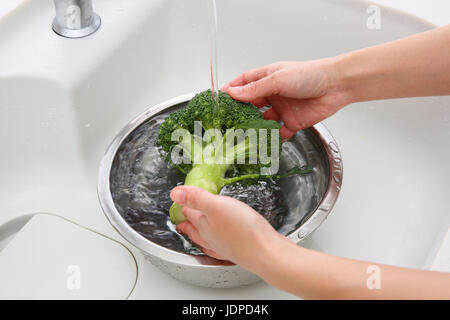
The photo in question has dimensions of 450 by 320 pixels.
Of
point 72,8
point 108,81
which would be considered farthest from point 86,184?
point 72,8

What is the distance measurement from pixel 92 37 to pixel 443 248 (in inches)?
31.0

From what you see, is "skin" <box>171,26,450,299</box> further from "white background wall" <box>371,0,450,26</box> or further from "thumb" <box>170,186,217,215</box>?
"white background wall" <box>371,0,450,26</box>

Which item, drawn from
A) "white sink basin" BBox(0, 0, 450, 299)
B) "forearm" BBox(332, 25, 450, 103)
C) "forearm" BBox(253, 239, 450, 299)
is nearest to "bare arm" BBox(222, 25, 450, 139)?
"forearm" BBox(332, 25, 450, 103)

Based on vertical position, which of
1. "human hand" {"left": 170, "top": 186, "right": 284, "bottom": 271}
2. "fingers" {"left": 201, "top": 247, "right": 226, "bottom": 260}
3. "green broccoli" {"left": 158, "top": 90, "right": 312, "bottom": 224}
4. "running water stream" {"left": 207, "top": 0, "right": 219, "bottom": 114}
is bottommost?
"fingers" {"left": 201, "top": 247, "right": 226, "bottom": 260}

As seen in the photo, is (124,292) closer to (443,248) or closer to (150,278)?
(150,278)

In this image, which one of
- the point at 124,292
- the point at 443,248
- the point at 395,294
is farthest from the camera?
the point at 124,292

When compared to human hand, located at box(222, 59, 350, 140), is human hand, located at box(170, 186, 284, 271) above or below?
below

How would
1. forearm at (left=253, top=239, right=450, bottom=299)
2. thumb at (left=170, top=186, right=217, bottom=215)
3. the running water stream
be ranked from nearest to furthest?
forearm at (left=253, top=239, right=450, bottom=299) → thumb at (left=170, top=186, right=217, bottom=215) → the running water stream

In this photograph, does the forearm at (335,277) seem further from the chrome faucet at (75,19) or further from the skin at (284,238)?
the chrome faucet at (75,19)

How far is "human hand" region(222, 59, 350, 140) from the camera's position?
2.82 feet

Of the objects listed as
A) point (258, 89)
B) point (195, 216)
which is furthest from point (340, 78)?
point (195, 216)

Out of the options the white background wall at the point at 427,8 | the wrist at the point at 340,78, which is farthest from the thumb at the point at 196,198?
the white background wall at the point at 427,8

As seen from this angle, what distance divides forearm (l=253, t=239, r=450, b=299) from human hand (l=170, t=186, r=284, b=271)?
2 centimetres
